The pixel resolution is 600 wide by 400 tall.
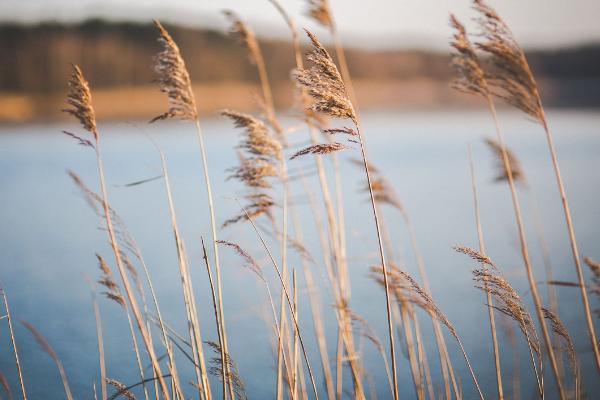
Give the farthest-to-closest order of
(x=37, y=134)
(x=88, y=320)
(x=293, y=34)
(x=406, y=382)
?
(x=37, y=134)
(x=88, y=320)
(x=406, y=382)
(x=293, y=34)

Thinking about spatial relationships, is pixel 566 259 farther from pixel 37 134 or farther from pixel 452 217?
pixel 37 134

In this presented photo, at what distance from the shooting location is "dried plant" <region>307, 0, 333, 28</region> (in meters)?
2.94

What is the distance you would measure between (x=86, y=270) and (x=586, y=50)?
41.7 m

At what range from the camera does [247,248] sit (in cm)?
480

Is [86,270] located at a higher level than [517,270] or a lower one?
higher

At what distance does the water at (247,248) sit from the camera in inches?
159

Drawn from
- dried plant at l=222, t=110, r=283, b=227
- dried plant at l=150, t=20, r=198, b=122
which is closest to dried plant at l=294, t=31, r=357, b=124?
dried plant at l=222, t=110, r=283, b=227

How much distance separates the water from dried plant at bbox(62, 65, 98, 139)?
26 centimetres

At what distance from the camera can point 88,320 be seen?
16.1 feet

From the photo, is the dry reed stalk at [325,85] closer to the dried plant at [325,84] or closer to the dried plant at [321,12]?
the dried plant at [325,84]

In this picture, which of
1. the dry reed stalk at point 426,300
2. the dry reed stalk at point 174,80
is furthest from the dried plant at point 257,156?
the dry reed stalk at point 426,300

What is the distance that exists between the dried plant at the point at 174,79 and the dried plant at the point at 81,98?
0.84ft

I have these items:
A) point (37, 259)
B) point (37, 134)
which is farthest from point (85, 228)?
point (37, 134)

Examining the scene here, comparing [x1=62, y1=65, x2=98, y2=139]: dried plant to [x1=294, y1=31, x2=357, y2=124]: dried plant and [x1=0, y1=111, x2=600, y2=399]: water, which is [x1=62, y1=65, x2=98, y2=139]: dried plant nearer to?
[x1=0, y1=111, x2=600, y2=399]: water
